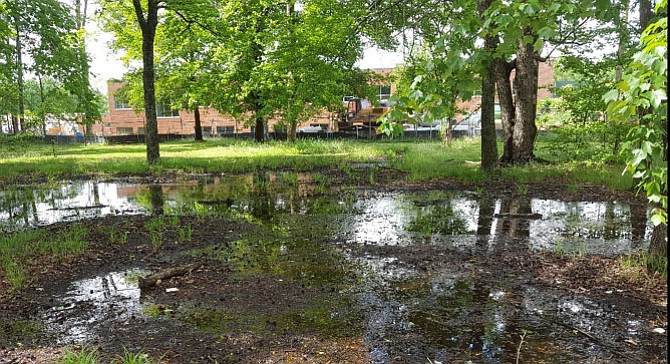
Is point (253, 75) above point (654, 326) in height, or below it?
above

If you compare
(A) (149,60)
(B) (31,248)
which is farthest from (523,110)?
(B) (31,248)

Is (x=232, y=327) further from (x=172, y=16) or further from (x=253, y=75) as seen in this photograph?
(x=253, y=75)

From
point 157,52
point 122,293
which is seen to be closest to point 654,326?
point 122,293

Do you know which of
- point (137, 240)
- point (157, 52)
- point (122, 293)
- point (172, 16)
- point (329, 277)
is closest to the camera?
point (122, 293)

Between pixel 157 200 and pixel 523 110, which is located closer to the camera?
pixel 157 200

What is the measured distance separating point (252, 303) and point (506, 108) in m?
13.0

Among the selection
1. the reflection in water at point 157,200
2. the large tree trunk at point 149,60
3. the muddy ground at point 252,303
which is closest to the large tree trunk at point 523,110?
the muddy ground at point 252,303

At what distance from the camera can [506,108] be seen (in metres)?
15.6

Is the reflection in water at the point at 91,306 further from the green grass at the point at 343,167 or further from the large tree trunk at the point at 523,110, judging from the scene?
the large tree trunk at the point at 523,110

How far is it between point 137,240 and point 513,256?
17.7 feet

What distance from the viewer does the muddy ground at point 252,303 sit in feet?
12.2

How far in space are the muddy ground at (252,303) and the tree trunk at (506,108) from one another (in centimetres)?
951

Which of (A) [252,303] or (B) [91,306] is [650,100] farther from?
(B) [91,306]

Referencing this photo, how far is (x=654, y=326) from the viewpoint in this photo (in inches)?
161
